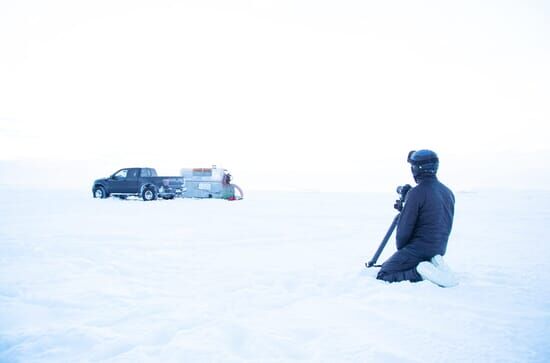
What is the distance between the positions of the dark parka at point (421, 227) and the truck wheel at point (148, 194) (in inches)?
684

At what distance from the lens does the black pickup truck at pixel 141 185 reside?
20.6 m

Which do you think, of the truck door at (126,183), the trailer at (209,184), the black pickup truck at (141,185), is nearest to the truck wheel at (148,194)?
the black pickup truck at (141,185)

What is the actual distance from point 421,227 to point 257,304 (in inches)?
87.2

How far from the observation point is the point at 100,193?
22.1 metres

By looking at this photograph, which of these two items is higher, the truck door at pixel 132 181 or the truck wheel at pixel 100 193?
the truck door at pixel 132 181

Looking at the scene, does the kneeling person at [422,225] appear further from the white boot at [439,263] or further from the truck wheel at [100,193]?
the truck wheel at [100,193]

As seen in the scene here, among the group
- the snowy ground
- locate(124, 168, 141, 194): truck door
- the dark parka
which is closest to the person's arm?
the dark parka

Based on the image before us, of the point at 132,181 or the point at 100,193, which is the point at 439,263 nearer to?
the point at 132,181

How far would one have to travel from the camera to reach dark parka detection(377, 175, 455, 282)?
4.88 meters

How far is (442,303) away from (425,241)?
0.87 metres

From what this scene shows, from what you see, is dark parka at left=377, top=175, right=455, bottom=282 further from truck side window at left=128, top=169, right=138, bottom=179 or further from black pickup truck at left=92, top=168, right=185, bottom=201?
truck side window at left=128, top=169, right=138, bottom=179

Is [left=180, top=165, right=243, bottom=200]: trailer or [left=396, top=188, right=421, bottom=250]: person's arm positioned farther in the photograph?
[left=180, top=165, right=243, bottom=200]: trailer

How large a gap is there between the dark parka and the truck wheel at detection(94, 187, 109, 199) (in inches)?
785

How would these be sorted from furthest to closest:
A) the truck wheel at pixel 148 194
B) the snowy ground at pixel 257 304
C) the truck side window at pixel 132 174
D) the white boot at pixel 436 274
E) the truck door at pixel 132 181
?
1. the truck side window at pixel 132 174
2. the truck door at pixel 132 181
3. the truck wheel at pixel 148 194
4. the white boot at pixel 436 274
5. the snowy ground at pixel 257 304
